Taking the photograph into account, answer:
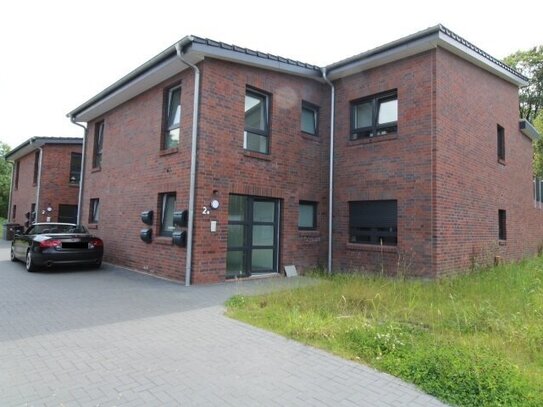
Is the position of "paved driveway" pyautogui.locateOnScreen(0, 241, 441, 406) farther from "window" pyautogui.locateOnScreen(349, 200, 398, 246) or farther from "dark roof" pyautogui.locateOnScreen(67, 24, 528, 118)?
"dark roof" pyautogui.locateOnScreen(67, 24, 528, 118)

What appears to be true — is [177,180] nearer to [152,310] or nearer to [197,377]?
[152,310]

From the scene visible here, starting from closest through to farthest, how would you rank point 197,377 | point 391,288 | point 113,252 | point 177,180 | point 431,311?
point 197,377 → point 431,311 → point 391,288 → point 177,180 → point 113,252

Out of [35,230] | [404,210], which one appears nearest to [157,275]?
[35,230]

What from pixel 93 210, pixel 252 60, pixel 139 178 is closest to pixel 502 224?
pixel 252 60

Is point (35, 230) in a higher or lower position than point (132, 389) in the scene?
higher

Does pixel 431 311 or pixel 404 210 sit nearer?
pixel 431 311

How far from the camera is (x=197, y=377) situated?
12.4ft

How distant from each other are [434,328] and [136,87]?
32.8 ft

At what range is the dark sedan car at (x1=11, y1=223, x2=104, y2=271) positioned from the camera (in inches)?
400

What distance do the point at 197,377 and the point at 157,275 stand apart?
6.77 metres

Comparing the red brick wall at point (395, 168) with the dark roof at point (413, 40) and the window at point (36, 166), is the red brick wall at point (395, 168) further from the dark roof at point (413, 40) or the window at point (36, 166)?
the window at point (36, 166)

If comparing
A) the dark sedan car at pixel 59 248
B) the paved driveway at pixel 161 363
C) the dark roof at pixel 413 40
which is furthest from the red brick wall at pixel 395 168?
the dark sedan car at pixel 59 248

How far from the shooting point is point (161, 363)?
4.12 metres

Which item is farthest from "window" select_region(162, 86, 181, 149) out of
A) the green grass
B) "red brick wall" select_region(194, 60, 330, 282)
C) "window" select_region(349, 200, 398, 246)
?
the green grass
